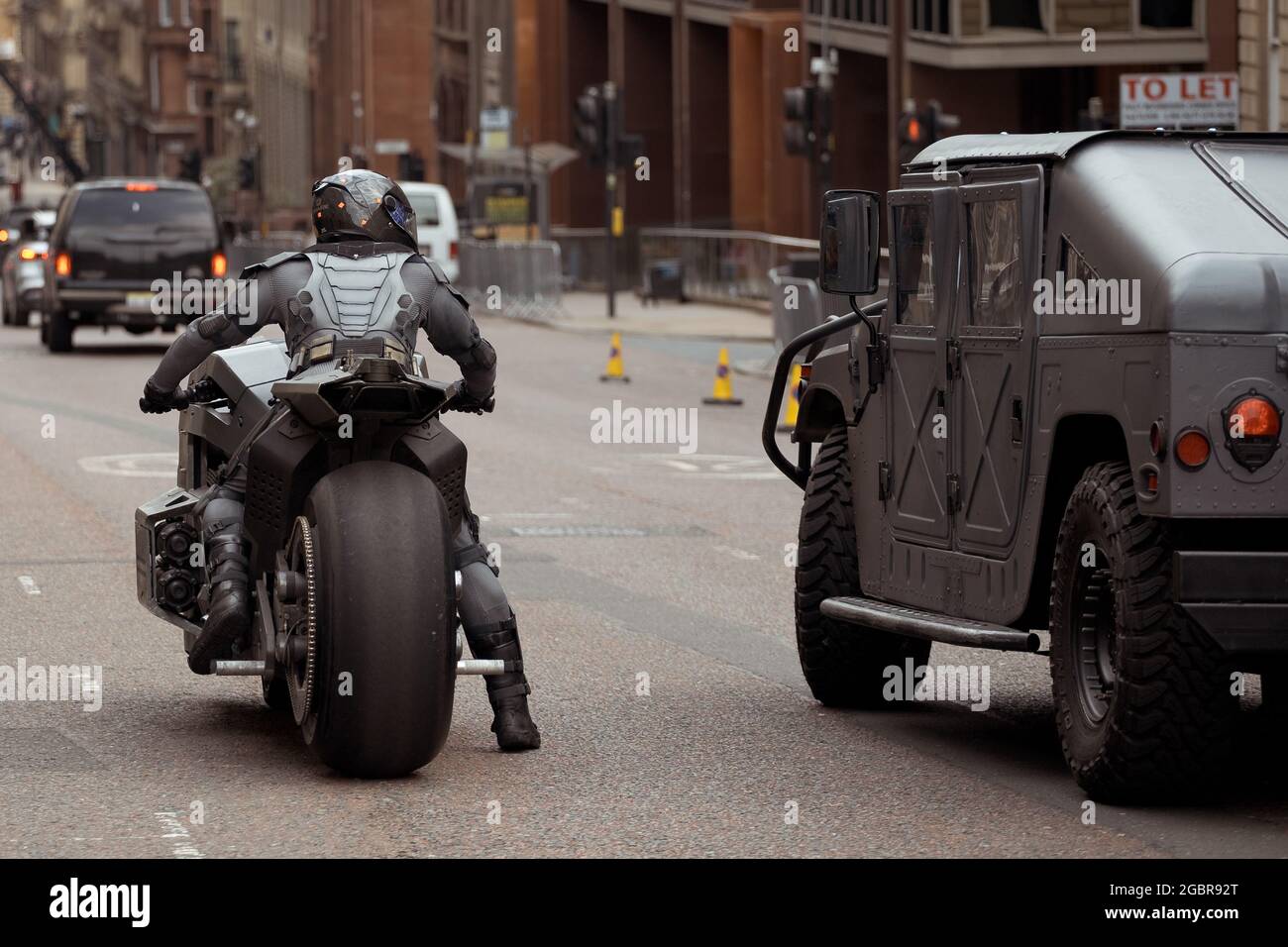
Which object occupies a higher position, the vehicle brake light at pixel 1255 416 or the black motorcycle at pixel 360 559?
the vehicle brake light at pixel 1255 416

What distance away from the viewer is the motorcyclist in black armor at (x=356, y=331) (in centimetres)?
816

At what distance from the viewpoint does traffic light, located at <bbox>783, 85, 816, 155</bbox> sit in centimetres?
3744

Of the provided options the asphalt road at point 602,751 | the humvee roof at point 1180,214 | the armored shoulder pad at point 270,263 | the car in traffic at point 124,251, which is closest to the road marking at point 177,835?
the asphalt road at point 602,751

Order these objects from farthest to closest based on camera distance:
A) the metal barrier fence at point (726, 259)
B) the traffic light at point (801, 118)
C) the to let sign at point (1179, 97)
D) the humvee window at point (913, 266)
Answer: the metal barrier fence at point (726, 259), the traffic light at point (801, 118), the to let sign at point (1179, 97), the humvee window at point (913, 266)

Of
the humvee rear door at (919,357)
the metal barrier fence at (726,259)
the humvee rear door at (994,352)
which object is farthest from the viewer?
the metal barrier fence at (726,259)

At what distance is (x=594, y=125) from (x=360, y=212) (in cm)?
3453

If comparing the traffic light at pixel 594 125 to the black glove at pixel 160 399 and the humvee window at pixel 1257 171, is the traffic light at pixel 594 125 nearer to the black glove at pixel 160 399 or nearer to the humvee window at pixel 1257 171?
the black glove at pixel 160 399

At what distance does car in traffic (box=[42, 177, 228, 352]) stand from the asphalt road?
1578 cm

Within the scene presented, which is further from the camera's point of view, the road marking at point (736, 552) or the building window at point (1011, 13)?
the building window at point (1011, 13)

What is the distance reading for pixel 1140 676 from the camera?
7.18m

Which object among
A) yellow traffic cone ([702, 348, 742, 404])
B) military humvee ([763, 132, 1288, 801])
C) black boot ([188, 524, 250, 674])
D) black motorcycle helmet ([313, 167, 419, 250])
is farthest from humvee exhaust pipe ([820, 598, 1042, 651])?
yellow traffic cone ([702, 348, 742, 404])

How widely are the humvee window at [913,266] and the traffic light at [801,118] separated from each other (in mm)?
28694

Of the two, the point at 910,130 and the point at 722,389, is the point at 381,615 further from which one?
the point at 910,130
